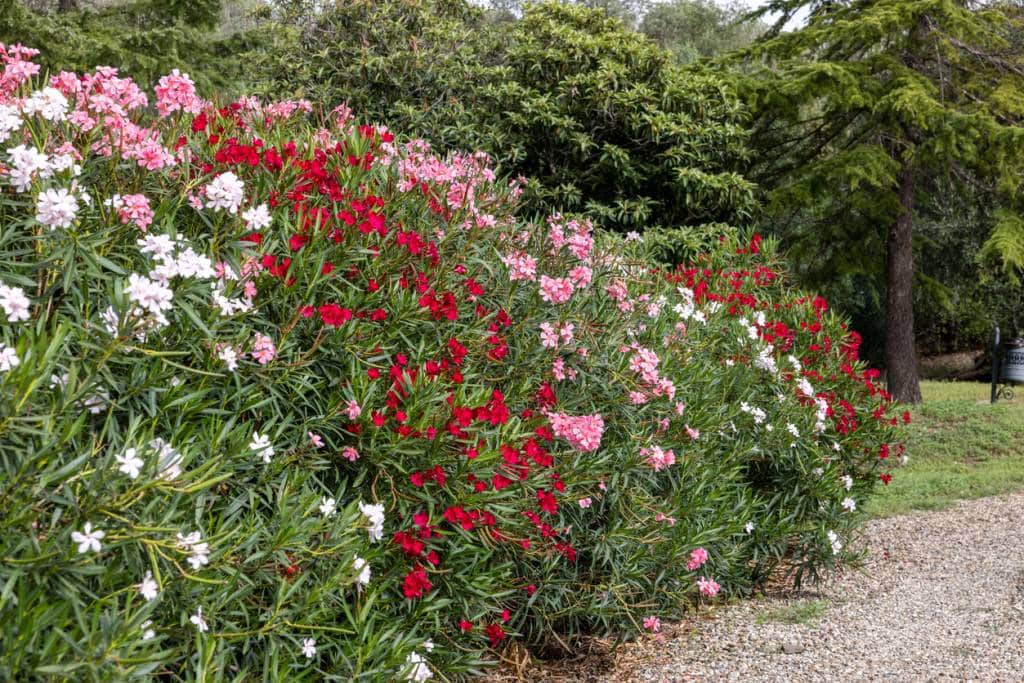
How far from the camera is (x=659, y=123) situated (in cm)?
818

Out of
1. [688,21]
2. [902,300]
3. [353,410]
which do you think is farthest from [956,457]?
[688,21]

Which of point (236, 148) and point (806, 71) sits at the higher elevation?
point (806, 71)

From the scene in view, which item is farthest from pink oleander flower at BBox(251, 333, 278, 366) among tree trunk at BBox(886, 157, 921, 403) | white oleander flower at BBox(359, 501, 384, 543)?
tree trunk at BBox(886, 157, 921, 403)

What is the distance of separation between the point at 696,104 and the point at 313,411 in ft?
22.4

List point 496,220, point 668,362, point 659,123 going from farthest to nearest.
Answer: point 659,123
point 668,362
point 496,220

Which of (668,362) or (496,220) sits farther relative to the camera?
(668,362)

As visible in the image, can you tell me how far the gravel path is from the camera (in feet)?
12.6

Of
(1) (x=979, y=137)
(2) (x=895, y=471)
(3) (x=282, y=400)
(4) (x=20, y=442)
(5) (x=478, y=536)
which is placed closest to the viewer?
(4) (x=20, y=442)

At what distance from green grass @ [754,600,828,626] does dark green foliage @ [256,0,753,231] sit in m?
4.05

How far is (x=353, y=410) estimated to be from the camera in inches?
109

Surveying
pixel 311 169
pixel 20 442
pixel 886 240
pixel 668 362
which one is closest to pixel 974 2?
pixel 886 240

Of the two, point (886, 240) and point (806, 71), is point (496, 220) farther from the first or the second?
point (886, 240)

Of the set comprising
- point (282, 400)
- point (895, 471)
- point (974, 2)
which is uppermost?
point (974, 2)

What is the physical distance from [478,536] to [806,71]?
9.39 metres
